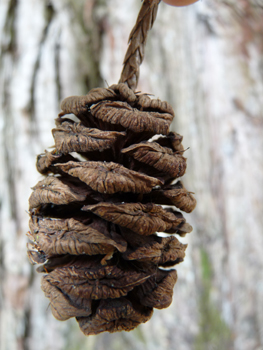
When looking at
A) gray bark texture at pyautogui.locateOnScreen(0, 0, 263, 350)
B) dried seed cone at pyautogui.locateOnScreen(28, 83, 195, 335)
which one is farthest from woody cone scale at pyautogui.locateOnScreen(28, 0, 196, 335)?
gray bark texture at pyautogui.locateOnScreen(0, 0, 263, 350)

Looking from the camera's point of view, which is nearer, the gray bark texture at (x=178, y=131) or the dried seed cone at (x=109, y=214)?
the dried seed cone at (x=109, y=214)

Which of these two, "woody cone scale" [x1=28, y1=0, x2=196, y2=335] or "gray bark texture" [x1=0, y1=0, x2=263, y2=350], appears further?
"gray bark texture" [x1=0, y1=0, x2=263, y2=350]

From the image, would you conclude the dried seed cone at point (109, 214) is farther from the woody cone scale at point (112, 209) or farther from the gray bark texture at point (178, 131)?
the gray bark texture at point (178, 131)

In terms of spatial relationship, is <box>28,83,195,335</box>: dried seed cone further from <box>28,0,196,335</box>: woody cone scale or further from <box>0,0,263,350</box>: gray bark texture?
<box>0,0,263,350</box>: gray bark texture

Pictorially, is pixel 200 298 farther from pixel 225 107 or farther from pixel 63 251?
pixel 63 251

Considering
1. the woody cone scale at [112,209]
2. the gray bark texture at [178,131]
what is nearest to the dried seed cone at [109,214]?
the woody cone scale at [112,209]

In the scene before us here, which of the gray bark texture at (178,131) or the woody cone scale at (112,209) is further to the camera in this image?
the gray bark texture at (178,131)

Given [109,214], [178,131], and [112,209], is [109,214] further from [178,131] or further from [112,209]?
[178,131]
